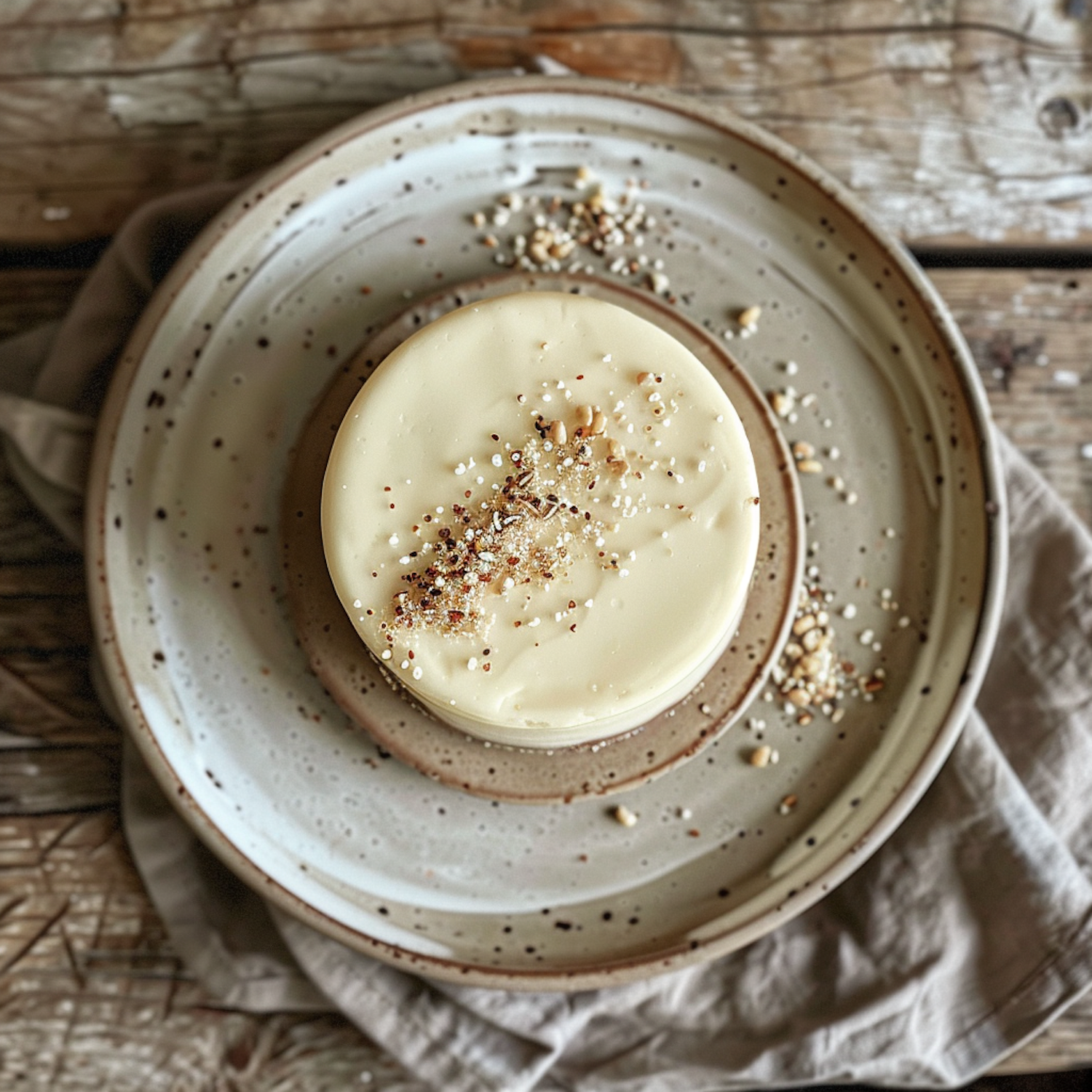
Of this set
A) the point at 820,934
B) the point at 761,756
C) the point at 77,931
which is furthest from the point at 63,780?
the point at 820,934

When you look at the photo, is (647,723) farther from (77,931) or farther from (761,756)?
(77,931)

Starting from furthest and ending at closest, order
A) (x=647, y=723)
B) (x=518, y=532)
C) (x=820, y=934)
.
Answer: (x=820, y=934), (x=647, y=723), (x=518, y=532)

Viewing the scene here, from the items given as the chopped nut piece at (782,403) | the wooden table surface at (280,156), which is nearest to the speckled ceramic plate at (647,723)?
the chopped nut piece at (782,403)

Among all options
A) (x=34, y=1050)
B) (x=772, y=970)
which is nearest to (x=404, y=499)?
(x=772, y=970)

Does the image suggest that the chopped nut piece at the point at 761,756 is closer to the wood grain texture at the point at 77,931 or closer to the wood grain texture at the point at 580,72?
the wood grain texture at the point at 77,931

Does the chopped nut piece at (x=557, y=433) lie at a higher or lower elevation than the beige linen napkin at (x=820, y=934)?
higher

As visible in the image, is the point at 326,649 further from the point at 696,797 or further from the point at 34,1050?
the point at 34,1050
